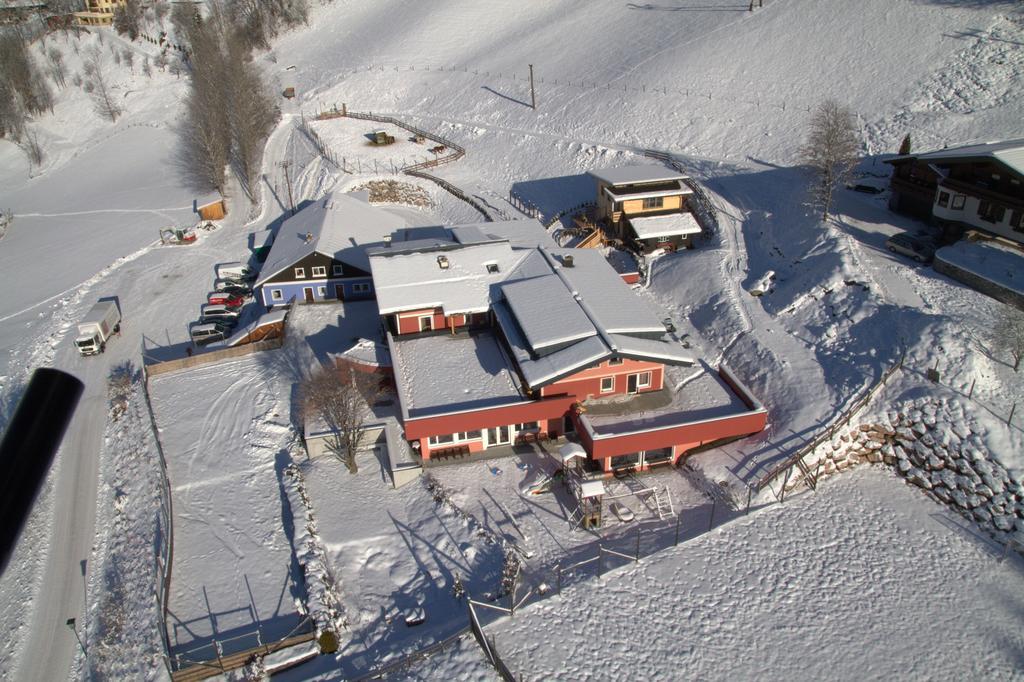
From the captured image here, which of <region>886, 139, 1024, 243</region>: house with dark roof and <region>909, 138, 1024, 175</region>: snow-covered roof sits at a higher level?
<region>909, 138, 1024, 175</region>: snow-covered roof

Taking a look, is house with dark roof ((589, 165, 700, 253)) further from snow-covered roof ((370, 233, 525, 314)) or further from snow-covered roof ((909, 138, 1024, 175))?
snow-covered roof ((909, 138, 1024, 175))

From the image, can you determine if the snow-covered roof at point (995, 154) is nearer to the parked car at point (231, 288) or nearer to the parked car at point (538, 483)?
the parked car at point (538, 483)

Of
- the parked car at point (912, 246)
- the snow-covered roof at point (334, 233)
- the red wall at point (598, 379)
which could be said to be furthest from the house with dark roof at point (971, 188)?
the snow-covered roof at point (334, 233)

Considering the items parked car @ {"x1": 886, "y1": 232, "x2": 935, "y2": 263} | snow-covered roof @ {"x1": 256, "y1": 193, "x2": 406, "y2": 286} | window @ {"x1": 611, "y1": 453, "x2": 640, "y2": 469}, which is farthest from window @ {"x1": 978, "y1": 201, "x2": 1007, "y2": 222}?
snow-covered roof @ {"x1": 256, "y1": 193, "x2": 406, "y2": 286}

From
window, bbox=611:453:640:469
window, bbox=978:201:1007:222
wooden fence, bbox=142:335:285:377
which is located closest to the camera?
window, bbox=611:453:640:469

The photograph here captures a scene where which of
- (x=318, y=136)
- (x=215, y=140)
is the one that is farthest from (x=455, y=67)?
(x=215, y=140)

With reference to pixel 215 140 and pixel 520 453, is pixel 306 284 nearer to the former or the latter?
pixel 520 453
